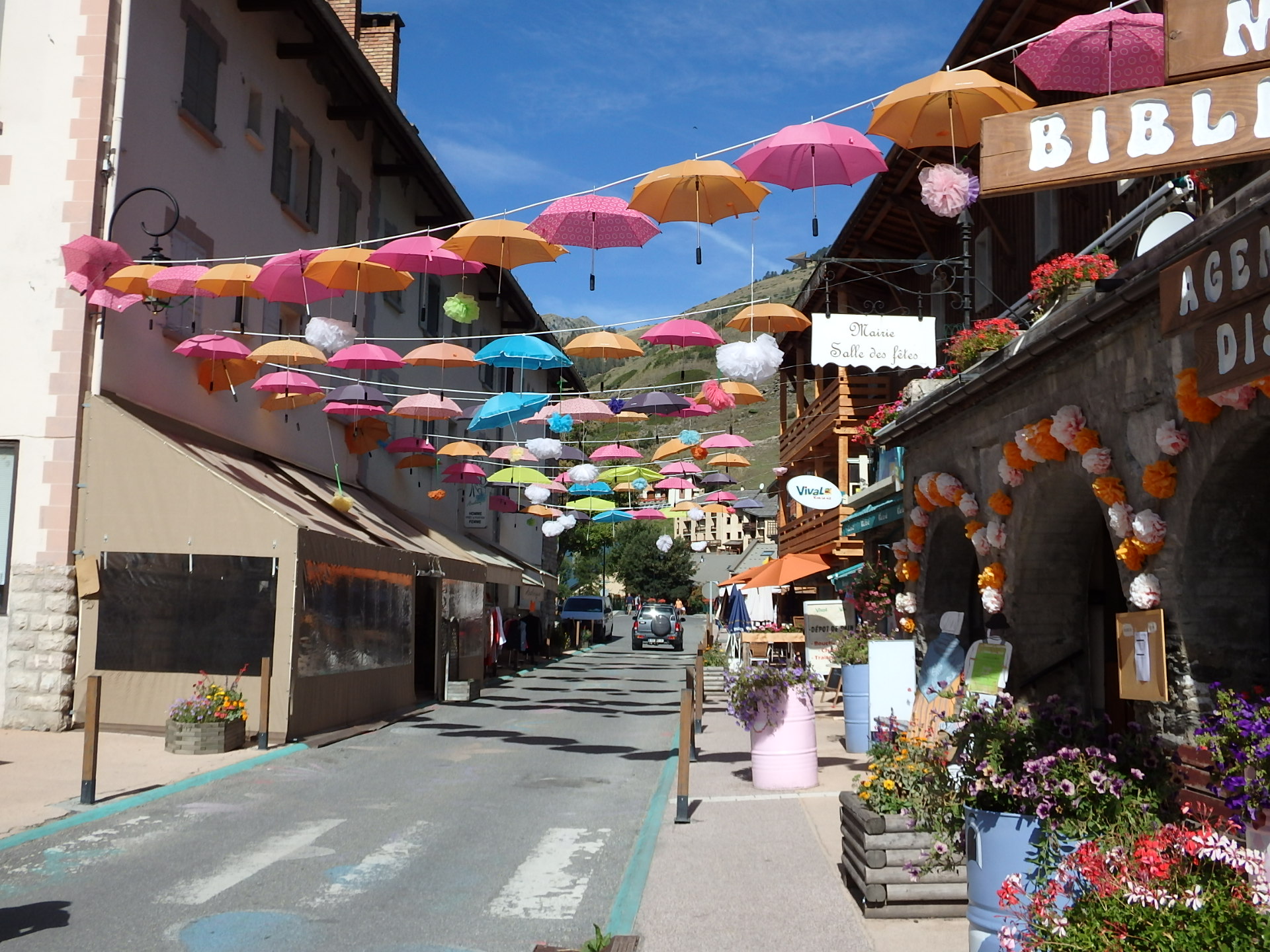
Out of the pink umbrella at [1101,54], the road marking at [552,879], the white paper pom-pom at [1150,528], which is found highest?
the pink umbrella at [1101,54]

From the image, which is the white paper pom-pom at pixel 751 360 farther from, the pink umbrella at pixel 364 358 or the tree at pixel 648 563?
the tree at pixel 648 563

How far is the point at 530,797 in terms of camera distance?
11562mm

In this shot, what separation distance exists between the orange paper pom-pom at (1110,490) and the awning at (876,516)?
24.3 ft

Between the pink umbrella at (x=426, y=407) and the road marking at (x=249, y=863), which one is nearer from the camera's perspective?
the road marking at (x=249, y=863)

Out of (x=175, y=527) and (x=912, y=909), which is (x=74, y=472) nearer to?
(x=175, y=527)

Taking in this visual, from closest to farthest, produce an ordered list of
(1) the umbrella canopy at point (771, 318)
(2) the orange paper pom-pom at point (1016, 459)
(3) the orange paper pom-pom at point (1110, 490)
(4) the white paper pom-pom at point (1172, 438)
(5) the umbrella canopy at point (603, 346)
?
(4) the white paper pom-pom at point (1172, 438) < (3) the orange paper pom-pom at point (1110, 490) < (2) the orange paper pom-pom at point (1016, 459) < (1) the umbrella canopy at point (771, 318) < (5) the umbrella canopy at point (603, 346)

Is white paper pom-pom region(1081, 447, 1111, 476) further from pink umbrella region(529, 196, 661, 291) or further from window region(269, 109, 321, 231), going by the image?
window region(269, 109, 321, 231)

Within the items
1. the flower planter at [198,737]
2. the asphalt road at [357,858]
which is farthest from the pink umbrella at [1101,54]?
the flower planter at [198,737]

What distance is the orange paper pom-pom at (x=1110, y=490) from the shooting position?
780cm

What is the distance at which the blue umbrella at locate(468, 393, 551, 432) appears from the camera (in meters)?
19.6

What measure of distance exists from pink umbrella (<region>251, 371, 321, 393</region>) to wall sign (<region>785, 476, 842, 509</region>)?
28.7 ft

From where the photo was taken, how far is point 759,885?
766cm

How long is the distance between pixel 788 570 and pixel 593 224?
11346 mm

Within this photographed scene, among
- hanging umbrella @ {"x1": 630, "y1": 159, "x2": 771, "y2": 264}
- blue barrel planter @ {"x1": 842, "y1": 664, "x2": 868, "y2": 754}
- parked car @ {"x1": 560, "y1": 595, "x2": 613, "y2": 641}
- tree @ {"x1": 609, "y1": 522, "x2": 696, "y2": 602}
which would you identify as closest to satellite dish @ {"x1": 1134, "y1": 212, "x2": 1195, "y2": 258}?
hanging umbrella @ {"x1": 630, "y1": 159, "x2": 771, "y2": 264}
